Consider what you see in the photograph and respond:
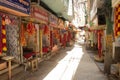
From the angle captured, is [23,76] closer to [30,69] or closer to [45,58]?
[30,69]

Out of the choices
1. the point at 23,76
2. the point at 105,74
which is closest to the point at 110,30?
the point at 105,74

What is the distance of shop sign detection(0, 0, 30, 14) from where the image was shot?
22.0 feet

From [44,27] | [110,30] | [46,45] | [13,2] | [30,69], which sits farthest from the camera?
[46,45]

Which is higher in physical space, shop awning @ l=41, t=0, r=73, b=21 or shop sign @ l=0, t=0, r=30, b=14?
shop awning @ l=41, t=0, r=73, b=21

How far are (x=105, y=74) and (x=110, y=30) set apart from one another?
2.46 metres

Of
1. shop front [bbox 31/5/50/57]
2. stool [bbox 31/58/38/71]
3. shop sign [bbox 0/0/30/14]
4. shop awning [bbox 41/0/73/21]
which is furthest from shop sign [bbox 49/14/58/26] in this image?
shop sign [bbox 0/0/30/14]

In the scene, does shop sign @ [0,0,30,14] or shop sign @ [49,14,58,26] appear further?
shop sign @ [49,14,58,26]

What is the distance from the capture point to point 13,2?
7.39m

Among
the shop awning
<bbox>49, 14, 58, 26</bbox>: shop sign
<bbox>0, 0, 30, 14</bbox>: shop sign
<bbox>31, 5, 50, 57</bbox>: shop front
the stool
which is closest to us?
<bbox>0, 0, 30, 14</bbox>: shop sign

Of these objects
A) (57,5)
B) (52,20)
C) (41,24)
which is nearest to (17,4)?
(41,24)

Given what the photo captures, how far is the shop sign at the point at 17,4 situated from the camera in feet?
22.0

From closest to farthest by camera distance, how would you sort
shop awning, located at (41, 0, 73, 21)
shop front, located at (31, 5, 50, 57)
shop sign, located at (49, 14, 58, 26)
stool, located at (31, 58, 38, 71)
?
stool, located at (31, 58, 38, 71), shop front, located at (31, 5, 50, 57), shop awning, located at (41, 0, 73, 21), shop sign, located at (49, 14, 58, 26)

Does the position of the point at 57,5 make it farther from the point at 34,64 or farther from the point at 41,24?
the point at 34,64

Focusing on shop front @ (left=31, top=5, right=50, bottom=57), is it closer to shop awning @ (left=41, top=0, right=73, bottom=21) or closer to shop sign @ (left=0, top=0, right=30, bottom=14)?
shop awning @ (left=41, top=0, right=73, bottom=21)
